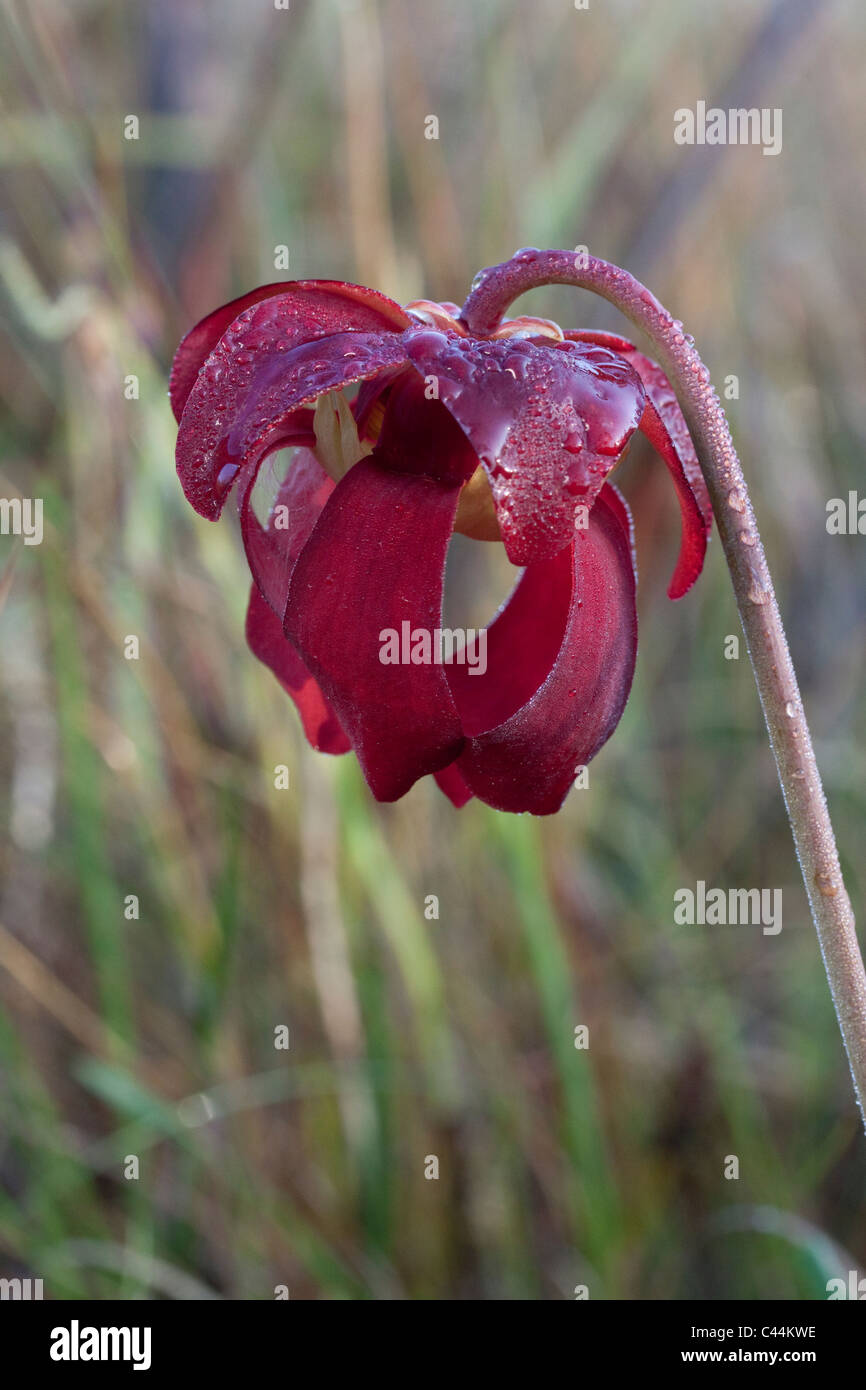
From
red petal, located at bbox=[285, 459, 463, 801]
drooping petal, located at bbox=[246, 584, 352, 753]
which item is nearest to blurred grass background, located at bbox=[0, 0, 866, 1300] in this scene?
drooping petal, located at bbox=[246, 584, 352, 753]

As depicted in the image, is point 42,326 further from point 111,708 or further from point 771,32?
point 771,32

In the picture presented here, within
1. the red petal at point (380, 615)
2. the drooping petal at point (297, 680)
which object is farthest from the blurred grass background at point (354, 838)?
the red petal at point (380, 615)

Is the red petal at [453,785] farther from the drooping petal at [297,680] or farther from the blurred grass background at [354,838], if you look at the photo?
the blurred grass background at [354,838]

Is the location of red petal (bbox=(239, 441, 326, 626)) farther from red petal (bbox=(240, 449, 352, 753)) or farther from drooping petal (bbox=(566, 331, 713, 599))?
drooping petal (bbox=(566, 331, 713, 599))

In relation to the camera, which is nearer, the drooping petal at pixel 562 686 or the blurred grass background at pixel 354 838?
the drooping petal at pixel 562 686

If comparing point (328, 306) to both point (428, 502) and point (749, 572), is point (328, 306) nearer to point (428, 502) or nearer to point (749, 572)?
point (428, 502)
